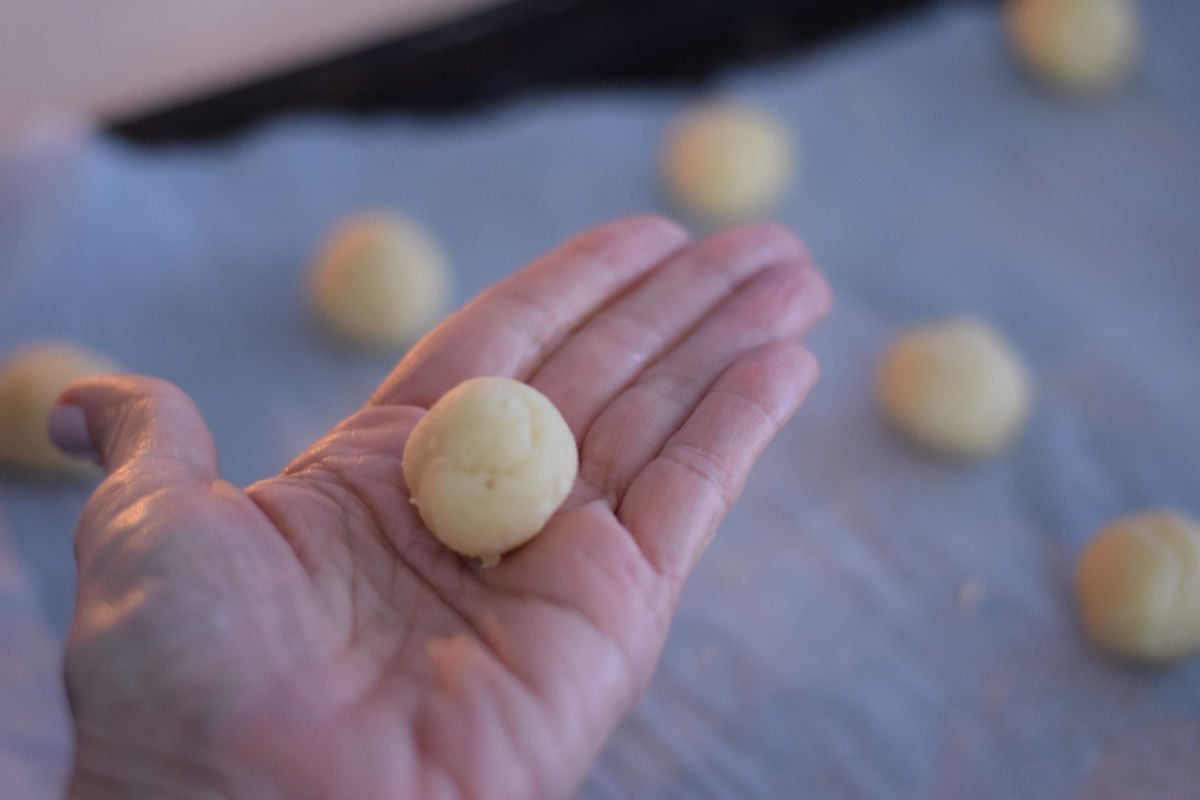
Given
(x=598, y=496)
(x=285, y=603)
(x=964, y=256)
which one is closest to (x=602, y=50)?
(x=964, y=256)

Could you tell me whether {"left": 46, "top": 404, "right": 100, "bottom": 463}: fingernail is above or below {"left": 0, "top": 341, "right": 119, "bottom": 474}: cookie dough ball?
above

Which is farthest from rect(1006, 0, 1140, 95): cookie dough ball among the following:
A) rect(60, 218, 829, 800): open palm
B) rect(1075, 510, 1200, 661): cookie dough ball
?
rect(60, 218, 829, 800): open palm

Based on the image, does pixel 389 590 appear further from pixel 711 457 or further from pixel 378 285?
pixel 378 285

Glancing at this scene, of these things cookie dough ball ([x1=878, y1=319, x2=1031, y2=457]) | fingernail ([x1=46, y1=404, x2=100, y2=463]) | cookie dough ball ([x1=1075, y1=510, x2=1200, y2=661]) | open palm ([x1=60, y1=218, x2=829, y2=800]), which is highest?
fingernail ([x1=46, y1=404, x2=100, y2=463])

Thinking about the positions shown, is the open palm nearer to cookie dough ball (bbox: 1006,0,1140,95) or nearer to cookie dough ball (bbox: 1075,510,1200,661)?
cookie dough ball (bbox: 1075,510,1200,661)

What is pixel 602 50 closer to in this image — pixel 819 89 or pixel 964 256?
pixel 819 89

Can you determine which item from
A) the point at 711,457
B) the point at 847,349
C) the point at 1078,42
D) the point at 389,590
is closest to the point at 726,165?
the point at 847,349
